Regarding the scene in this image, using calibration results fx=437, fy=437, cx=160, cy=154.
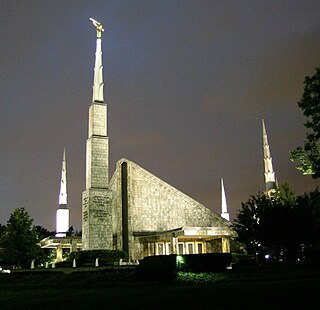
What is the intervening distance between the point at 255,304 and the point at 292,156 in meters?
14.8

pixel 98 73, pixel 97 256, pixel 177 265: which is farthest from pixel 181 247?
pixel 177 265

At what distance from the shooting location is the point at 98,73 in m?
43.8

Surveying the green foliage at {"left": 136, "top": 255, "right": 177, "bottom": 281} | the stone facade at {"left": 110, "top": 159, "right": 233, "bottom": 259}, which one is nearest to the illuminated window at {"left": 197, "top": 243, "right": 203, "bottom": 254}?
Answer: the stone facade at {"left": 110, "top": 159, "right": 233, "bottom": 259}

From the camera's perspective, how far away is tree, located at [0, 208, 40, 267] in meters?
41.2

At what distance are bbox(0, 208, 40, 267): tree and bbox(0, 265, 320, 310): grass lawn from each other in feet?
73.7

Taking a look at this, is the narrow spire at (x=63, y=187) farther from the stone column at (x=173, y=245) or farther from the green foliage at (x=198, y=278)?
the green foliage at (x=198, y=278)

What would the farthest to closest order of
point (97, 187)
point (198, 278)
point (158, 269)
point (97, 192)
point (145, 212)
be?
point (145, 212), point (97, 187), point (97, 192), point (158, 269), point (198, 278)

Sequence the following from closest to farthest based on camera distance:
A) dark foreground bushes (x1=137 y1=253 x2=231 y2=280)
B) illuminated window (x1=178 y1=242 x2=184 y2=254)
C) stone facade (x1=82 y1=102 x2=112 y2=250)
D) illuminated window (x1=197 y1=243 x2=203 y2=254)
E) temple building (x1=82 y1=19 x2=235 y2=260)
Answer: dark foreground bushes (x1=137 y1=253 x2=231 y2=280)
stone facade (x1=82 y1=102 x2=112 y2=250)
temple building (x1=82 y1=19 x2=235 y2=260)
illuminated window (x1=178 y1=242 x2=184 y2=254)
illuminated window (x1=197 y1=243 x2=203 y2=254)

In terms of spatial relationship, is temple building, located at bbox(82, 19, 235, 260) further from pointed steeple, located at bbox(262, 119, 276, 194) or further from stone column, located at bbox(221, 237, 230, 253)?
pointed steeple, located at bbox(262, 119, 276, 194)

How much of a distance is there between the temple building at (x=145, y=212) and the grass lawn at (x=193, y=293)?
21159 mm

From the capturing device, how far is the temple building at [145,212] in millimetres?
40625

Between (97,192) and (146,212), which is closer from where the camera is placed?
(97,192)

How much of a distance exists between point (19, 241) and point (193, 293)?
106 feet

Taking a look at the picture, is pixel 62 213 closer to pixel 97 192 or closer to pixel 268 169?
pixel 97 192
